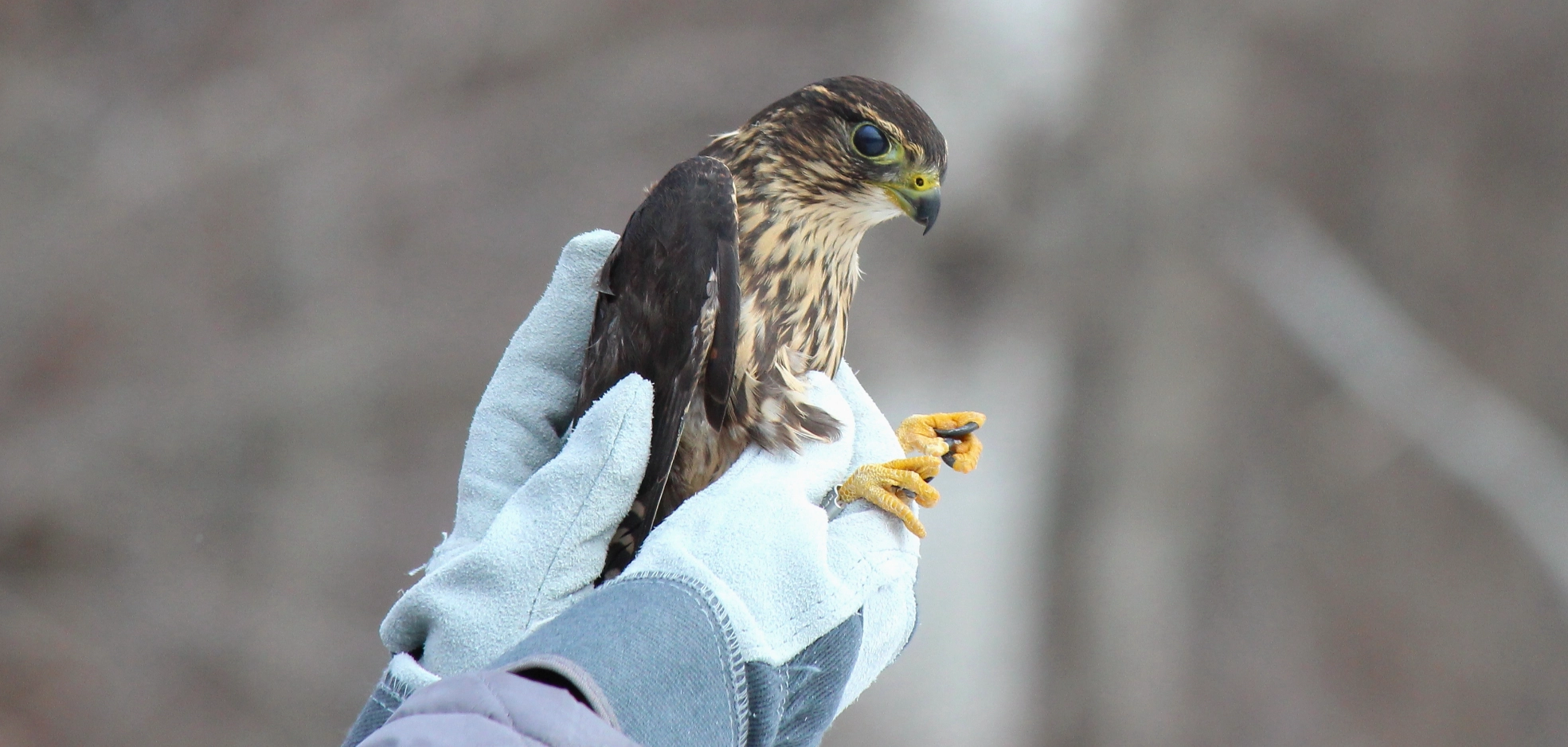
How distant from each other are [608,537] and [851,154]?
898mm

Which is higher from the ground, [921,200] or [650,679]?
[921,200]

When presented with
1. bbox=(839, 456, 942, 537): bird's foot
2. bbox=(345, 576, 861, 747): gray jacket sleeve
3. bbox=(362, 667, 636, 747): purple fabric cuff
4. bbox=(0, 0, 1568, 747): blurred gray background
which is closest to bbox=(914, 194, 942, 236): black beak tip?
bbox=(839, 456, 942, 537): bird's foot

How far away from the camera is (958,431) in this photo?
7.30 feet

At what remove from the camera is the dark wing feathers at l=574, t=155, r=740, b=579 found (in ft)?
6.44

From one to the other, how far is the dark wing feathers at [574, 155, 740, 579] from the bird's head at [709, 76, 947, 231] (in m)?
0.19

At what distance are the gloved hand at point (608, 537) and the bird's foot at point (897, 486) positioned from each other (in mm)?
29

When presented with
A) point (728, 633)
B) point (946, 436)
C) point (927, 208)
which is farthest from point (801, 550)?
point (927, 208)

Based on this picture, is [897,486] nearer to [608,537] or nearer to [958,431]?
[958,431]

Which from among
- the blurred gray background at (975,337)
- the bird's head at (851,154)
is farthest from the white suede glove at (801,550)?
the blurred gray background at (975,337)

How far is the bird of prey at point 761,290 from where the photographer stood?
1975mm

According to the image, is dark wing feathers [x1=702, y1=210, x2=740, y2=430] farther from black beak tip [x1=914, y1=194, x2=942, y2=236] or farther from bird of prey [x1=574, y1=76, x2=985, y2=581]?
black beak tip [x1=914, y1=194, x2=942, y2=236]

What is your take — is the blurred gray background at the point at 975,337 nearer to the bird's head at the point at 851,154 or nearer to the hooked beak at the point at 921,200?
the bird's head at the point at 851,154

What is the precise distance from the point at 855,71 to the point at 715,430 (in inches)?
105

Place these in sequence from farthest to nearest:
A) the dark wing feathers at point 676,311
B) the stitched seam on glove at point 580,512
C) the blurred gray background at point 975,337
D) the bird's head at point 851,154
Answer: the blurred gray background at point 975,337 → the bird's head at point 851,154 → the dark wing feathers at point 676,311 → the stitched seam on glove at point 580,512
